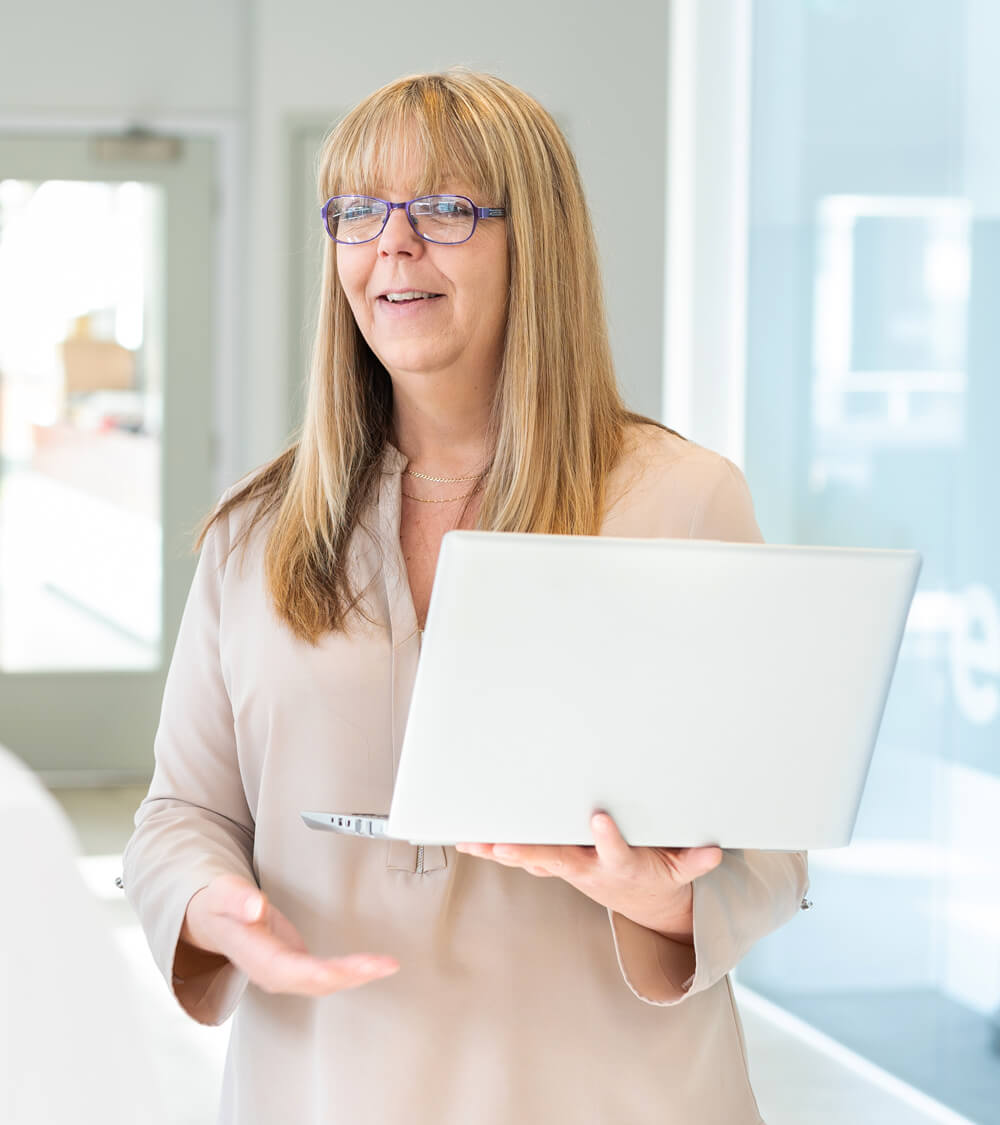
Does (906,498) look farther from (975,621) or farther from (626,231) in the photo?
(626,231)

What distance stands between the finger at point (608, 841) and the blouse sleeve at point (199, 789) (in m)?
0.37

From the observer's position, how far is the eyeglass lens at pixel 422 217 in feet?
3.99

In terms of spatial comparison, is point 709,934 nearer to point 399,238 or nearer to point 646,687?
point 646,687

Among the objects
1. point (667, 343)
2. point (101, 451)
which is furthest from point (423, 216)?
point (101, 451)

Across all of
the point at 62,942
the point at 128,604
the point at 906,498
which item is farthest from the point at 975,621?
the point at 128,604

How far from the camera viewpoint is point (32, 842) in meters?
0.50

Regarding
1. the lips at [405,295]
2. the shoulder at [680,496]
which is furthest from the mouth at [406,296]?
the shoulder at [680,496]

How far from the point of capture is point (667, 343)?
403cm

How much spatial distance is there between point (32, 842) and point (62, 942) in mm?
38

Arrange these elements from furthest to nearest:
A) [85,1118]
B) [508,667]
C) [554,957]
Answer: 1. [554,957]
2. [508,667]
3. [85,1118]

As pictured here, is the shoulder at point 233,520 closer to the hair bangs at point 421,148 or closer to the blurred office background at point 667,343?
the hair bangs at point 421,148

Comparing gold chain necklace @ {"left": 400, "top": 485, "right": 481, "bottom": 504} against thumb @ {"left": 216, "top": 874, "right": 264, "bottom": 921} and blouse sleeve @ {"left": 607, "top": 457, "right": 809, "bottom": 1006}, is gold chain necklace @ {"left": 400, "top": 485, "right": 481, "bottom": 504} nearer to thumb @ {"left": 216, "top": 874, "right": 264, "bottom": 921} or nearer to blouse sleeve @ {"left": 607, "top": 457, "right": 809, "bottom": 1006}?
blouse sleeve @ {"left": 607, "top": 457, "right": 809, "bottom": 1006}

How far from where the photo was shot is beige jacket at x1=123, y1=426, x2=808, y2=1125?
118cm

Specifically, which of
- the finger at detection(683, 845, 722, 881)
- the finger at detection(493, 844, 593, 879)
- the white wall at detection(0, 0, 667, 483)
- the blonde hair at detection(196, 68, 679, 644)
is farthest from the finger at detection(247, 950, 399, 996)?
the white wall at detection(0, 0, 667, 483)
